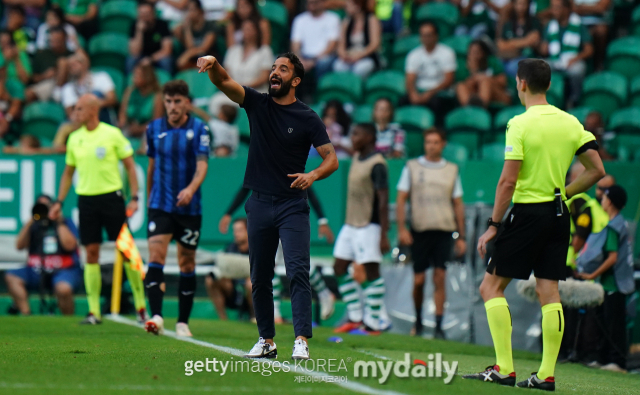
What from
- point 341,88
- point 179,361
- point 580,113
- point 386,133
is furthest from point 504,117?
point 179,361

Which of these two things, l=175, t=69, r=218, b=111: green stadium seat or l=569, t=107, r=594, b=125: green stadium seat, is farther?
l=175, t=69, r=218, b=111: green stadium seat

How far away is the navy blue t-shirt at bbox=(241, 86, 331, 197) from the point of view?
6.07m

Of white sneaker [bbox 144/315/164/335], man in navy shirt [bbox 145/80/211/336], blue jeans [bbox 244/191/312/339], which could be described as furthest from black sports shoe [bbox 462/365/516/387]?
man in navy shirt [bbox 145/80/211/336]

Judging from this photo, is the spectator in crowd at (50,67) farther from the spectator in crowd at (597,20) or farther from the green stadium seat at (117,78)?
the spectator in crowd at (597,20)

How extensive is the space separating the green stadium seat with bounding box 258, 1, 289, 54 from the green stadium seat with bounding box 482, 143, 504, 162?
493 cm

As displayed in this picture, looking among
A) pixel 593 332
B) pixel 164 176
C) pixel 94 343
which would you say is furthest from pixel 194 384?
pixel 593 332

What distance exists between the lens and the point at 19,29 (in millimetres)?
15992

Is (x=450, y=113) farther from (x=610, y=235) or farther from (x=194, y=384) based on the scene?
(x=194, y=384)

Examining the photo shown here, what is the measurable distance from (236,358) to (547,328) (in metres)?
2.00

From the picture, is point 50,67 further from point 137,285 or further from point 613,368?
point 613,368

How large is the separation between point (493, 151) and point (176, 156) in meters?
5.68

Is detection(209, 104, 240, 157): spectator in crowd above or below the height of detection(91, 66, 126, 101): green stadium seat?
below

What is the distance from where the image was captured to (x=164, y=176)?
8.23 m

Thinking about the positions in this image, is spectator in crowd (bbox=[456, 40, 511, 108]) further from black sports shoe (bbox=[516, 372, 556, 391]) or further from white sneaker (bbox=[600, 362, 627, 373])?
black sports shoe (bbox=[516, 372, 556, 391])
